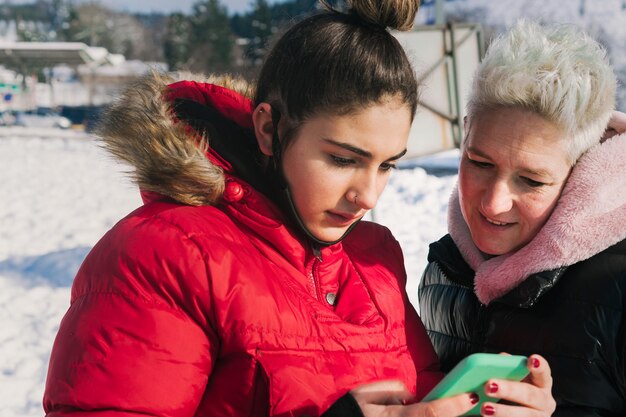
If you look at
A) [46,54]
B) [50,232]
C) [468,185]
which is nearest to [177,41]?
[46,54]

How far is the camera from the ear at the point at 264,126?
1.67 meters

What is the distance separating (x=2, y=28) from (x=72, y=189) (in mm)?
104927

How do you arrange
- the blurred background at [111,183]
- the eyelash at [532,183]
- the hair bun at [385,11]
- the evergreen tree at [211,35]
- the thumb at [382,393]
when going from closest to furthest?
the thumb at [382,393] < the hair bun at [385,11] < the eyelash at [532,183] < the blurred background at [111,183] < the evergreen tree at [211,35]

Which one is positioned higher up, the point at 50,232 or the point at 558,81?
the point at 558,81

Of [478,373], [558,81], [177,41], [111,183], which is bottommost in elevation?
[177,41]

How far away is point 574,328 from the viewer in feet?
6.25

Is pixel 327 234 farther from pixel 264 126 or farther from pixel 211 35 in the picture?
pixel 211 35

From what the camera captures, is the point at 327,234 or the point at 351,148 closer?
the point at 351,148

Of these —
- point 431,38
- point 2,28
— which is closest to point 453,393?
point 431,38

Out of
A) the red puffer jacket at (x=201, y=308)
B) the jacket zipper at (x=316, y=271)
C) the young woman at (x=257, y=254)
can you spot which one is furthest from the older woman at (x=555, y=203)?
the jacket zipper at (x=316, y=271)

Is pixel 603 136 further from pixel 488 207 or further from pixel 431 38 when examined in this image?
pixel 431 38

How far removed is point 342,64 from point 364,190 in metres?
0.28

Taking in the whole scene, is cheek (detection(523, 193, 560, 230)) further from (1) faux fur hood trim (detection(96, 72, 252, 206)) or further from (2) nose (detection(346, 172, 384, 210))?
(1) faux fur hood trim (detection(96, 72, 252, 206))

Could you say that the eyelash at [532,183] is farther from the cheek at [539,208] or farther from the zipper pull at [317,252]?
the zipper pull at [317,252]
